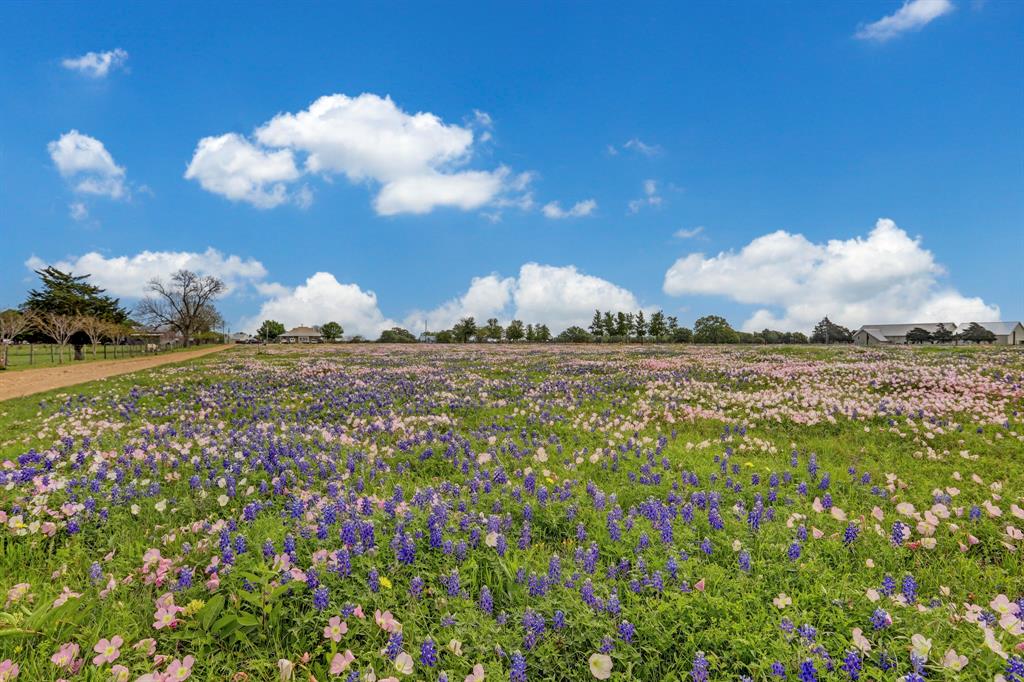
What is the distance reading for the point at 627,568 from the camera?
3756 mm

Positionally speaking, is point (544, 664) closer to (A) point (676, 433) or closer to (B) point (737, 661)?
(B) point (737, 661)

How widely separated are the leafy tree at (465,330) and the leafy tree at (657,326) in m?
47.1

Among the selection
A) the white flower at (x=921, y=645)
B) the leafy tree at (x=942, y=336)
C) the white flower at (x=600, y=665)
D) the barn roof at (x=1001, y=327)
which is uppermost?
the barn roof at (x=1001, y=327)

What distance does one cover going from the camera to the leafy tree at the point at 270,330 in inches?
6373

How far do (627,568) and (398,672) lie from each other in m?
1.86

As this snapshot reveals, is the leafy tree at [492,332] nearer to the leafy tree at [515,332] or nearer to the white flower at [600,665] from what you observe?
the leafy tree at [515,332]

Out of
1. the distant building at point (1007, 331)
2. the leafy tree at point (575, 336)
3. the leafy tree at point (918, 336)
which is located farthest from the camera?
the distant building at point (1007, 331)

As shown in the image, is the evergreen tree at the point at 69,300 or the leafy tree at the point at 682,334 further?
the leafy tree at the point at 682,334

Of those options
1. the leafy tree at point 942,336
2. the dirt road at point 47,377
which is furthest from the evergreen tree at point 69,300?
the leafy tree at point 942,336

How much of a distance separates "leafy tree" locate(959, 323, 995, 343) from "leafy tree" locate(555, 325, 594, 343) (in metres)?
100

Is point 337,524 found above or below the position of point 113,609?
above

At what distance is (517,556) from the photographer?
400 cm

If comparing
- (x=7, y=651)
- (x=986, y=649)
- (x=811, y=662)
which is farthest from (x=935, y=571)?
(x=7, y=651)

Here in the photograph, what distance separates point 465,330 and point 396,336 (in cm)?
1830
